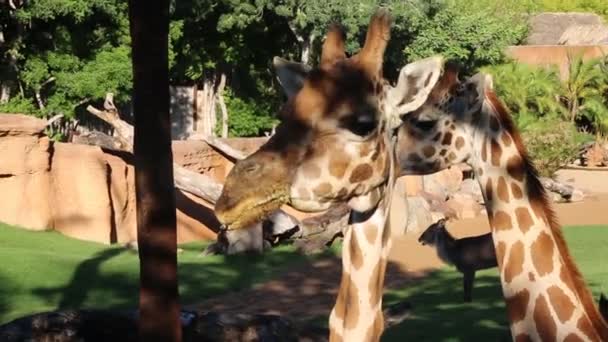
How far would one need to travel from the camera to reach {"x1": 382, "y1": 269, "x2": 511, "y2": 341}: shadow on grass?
10266 mm

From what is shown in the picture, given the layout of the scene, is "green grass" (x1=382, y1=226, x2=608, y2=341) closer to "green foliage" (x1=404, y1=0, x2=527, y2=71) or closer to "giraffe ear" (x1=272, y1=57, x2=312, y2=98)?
"giraffe ear" (x1=272, y1=57, x2=312, y2=98)

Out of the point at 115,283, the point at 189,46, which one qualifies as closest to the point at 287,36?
the point at 189,46

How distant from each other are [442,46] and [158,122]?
98.0ft

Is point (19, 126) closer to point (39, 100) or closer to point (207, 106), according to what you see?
point (39, 100)

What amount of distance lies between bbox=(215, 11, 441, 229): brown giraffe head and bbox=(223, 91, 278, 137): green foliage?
30115 millimetres

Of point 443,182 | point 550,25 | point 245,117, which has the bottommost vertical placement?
point 443,182

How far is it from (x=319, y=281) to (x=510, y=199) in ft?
39.0

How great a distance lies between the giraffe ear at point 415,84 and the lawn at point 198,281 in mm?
6018

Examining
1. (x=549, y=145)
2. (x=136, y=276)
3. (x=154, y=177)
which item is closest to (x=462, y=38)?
(x=549, y=145)

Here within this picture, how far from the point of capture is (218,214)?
3.81 metres

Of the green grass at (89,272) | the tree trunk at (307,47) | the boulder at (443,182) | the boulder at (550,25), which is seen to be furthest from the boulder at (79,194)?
the boulder at (550,25)

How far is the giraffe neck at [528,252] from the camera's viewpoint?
4.38m

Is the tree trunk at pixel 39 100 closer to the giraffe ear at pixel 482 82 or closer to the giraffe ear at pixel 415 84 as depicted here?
the giraffe ear at pixel 482 82

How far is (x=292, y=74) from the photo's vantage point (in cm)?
423
